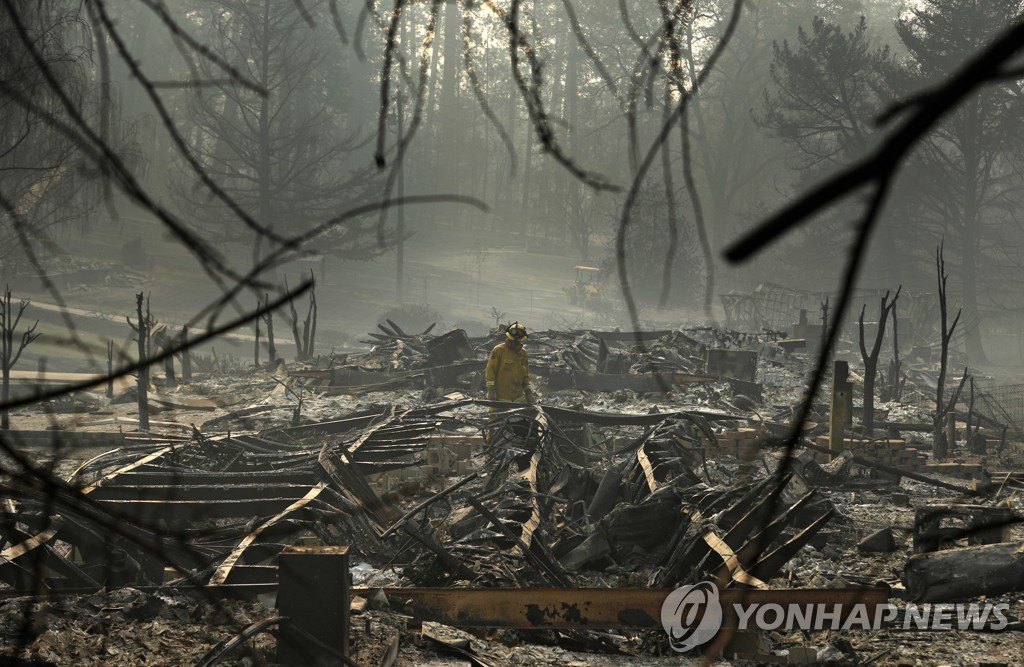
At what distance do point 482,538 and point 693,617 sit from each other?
5.43 feet

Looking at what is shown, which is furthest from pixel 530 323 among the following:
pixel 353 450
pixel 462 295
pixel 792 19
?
pixel 353 450

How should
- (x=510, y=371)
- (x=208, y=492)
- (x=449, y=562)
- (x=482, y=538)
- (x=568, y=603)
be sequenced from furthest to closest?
1. (x=510, y=371)
2. (x=208, y=492)
3. (x=482, y=538)
4. (x=449, y=562)
5. (x=568, y=603)

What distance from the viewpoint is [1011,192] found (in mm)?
36688

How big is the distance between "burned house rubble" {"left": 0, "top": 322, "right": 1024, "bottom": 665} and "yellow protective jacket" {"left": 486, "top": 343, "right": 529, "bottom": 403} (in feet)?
2.34

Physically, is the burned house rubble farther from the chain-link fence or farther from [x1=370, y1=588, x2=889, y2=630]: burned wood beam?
the chain-link fence

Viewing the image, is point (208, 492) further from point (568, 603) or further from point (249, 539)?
point (568, 603)

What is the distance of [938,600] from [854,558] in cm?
118

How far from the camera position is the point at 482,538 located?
580cm

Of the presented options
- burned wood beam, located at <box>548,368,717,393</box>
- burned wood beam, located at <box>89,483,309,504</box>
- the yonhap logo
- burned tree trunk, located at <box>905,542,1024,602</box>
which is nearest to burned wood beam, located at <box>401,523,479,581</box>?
the yonhap logo

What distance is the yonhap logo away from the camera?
14.8 ft

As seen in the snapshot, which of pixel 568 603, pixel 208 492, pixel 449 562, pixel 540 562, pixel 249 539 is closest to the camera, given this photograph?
pixel 568 603

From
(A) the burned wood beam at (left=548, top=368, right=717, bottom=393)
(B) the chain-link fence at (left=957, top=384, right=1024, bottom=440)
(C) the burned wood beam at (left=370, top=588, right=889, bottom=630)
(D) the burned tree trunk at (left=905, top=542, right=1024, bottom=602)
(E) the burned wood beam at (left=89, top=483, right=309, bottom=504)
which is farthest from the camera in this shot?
(A) the burned wood beam at (left=548, top=368, right=717, bottom=393)

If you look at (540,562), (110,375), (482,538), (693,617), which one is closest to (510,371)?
(482,538)

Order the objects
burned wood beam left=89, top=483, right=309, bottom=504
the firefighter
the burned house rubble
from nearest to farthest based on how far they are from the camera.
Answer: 1. the burned house rubble
2. burned wood beam left=89, top=483, right=309, bottom=504
3. the firefighter
